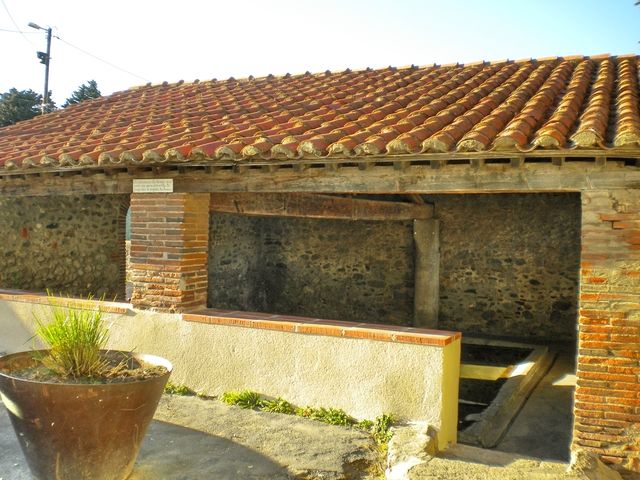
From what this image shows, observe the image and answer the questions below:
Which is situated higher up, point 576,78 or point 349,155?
point 576,78

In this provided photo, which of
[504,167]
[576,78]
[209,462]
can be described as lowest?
[209,462]

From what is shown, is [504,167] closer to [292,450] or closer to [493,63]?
[292,450]

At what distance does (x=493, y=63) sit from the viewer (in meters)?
8.93

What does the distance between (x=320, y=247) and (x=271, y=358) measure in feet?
21.6

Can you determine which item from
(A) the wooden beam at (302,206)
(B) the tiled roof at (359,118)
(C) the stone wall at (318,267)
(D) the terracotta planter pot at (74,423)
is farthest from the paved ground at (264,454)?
(C) the stone wall at (318,267)

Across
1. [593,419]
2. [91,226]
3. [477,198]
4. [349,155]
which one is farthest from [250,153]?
[477,198]

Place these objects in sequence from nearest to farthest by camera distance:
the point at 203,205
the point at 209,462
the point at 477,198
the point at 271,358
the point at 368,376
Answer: the point at 209,462 → the point at 368,376 → the point at 271,358 → the point at 203,205 → the point at 477,198

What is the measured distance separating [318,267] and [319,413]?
6.86m

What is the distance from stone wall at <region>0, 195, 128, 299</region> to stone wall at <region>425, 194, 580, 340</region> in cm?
592

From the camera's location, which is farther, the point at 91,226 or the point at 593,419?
the point at 91,226

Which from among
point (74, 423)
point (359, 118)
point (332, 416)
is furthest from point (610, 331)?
point (74, 423)

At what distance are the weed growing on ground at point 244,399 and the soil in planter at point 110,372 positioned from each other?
140 centimetres

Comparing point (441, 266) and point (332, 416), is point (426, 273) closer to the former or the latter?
point (441, 266)

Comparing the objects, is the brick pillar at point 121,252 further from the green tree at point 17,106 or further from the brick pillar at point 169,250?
the green tree at point 17,106
